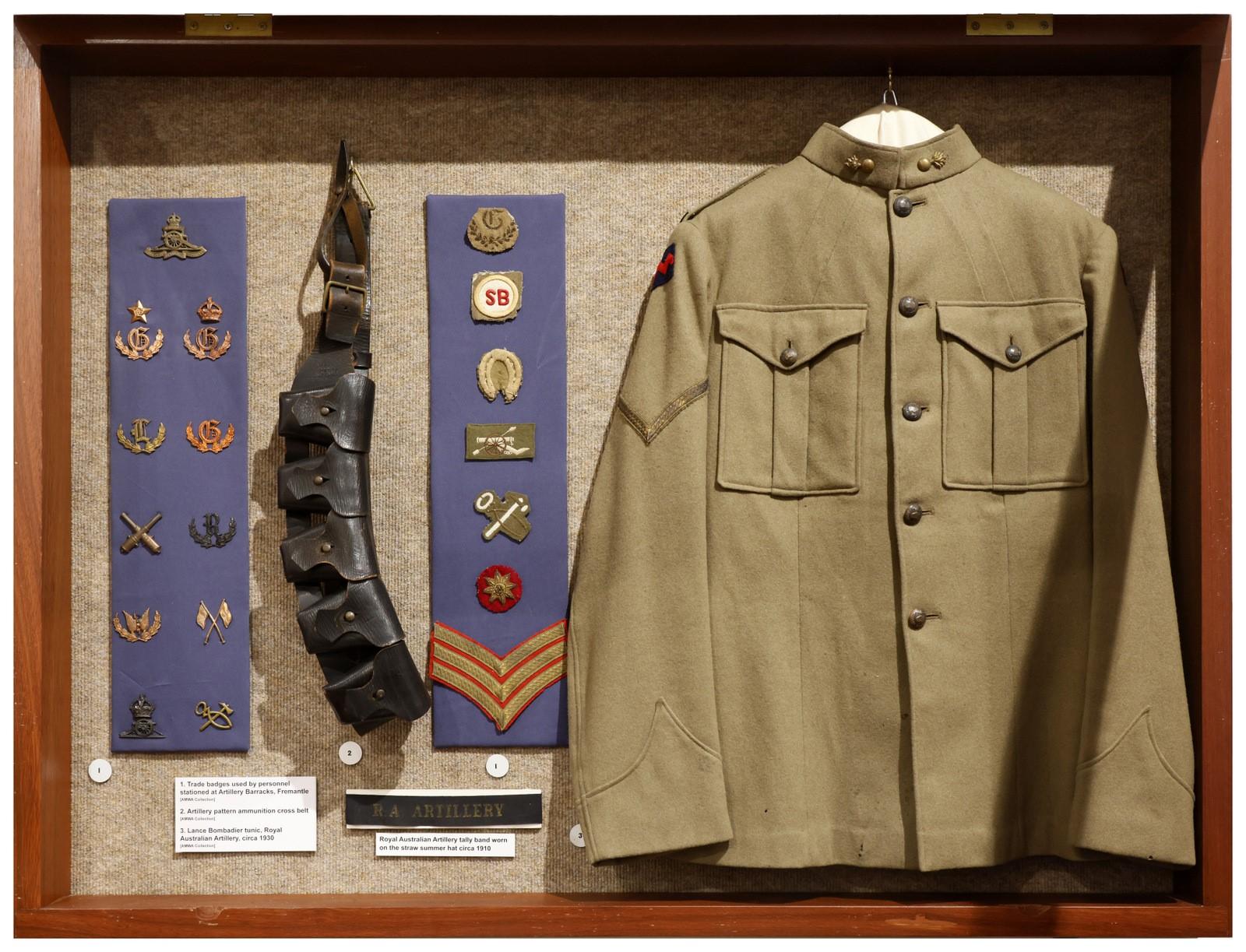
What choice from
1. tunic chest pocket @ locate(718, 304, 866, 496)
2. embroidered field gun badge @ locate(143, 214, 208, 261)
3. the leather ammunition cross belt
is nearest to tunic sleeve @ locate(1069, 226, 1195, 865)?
tunic chest pocket @ locate(718, 304, 866, 496)

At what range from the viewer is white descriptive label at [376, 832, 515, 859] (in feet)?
6.28

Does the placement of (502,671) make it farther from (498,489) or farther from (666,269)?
(666,269)

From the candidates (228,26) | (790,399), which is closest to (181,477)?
(228,26)

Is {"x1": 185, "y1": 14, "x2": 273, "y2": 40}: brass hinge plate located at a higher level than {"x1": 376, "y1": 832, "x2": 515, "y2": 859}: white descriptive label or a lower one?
higher

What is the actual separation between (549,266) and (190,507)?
0.76 metres

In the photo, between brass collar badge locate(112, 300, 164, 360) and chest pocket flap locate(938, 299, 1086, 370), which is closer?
chest pocket flap locate(938, 299, 1086, 370)

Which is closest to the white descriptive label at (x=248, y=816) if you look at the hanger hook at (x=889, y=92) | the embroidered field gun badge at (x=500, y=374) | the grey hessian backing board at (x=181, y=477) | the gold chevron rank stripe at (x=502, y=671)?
the grey hessian backing board at (x=181, y=477)

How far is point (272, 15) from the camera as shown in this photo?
71.9 inches

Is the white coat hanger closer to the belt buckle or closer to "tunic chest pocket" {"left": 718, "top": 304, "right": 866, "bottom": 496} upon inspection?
"tunic chest pocket" {"left": 718, "top": 304, "right": 866, "bottom": 496}

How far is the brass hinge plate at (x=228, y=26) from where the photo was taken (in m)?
1.84

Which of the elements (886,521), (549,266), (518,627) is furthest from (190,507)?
(886,521)

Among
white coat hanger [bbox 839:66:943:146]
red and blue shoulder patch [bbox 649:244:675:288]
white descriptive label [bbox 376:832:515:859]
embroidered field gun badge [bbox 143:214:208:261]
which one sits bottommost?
white descriptive label [bbox 376:832:515:859]

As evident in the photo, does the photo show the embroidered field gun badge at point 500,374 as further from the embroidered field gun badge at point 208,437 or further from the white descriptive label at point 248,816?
the white descriptive label at point 248,816

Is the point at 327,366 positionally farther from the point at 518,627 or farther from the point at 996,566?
the point at 996,566
